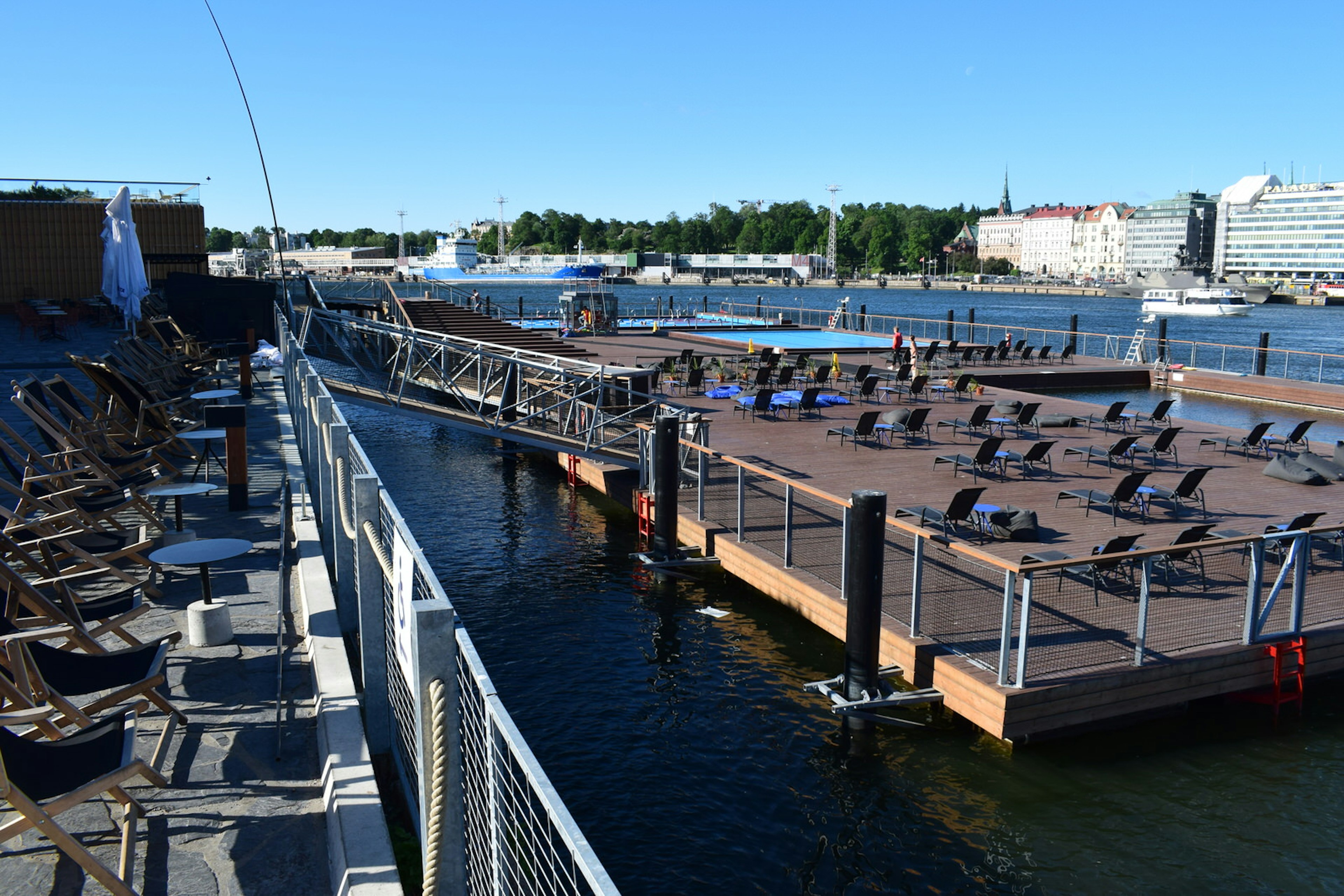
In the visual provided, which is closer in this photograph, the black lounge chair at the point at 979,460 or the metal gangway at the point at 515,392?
the black lounge chair at the point at 979,460

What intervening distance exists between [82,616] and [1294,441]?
2038 centimetres

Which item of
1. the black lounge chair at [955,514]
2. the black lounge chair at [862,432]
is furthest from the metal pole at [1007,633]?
the black lounge chair at [862,432]

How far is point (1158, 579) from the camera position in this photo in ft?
35.1

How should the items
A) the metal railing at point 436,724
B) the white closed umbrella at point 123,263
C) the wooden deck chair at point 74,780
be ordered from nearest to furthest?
the metal railing at point 436,724 < the wooden deck chair at point 74,780 < the white closed umbrella at point 123,263

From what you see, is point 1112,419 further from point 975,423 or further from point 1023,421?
point 975,423

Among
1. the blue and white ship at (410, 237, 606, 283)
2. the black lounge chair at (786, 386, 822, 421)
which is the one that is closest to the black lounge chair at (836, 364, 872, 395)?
the black lounge chair at (786, 386, 822, 421)

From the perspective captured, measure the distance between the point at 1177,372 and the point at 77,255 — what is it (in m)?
35.7

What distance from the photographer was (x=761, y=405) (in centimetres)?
2222

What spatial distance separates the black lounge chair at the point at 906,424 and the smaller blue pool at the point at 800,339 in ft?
53.7

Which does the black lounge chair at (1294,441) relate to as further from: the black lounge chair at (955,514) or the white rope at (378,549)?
the white rope at (378,549)

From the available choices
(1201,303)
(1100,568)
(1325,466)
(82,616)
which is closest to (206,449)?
(82,616)

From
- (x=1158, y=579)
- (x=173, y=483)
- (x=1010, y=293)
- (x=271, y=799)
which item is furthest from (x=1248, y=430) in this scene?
(x=1010, y=293)

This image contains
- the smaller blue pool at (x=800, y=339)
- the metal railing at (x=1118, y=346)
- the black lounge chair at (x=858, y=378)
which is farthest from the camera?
the smaller blue pool at (x=800, y=339)

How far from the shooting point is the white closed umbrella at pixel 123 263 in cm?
1880
